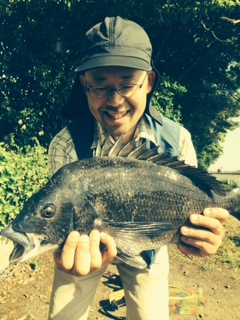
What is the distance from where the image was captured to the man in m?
3.05

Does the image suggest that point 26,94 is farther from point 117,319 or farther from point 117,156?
point 117,156

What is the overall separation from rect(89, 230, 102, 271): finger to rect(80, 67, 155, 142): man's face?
1138 millimetres

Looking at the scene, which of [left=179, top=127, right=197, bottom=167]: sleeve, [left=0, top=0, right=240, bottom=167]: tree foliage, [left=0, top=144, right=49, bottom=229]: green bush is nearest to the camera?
[left=179, top=127, right=197, bottom=167]: sleeve

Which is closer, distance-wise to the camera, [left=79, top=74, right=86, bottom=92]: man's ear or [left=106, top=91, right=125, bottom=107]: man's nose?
[left=106, top=91, right=125, bottom=107]: man's nose

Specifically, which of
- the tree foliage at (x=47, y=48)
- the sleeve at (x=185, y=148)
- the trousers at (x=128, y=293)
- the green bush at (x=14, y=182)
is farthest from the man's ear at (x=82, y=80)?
the tree foliage at (x=47, y=48)

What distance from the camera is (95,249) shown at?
282 cm

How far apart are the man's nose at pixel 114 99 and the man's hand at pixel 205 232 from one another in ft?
4.00

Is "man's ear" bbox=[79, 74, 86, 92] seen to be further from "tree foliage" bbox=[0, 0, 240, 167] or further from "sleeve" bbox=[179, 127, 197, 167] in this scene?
"tree foliage" bbox=[0, 0, 240, 167]

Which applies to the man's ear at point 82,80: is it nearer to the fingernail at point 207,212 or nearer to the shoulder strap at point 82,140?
the shoulder strap at point 82,140

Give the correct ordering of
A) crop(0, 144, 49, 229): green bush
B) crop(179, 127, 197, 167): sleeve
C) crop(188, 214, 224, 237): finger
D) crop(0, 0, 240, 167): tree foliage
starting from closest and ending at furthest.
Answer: crop(188, 214, 224, 237): finger < crop(179, 127, 197, 167): sleeve < crop(0, 144, 49, 229): green bush < crop(0, 0, 240, 167): tree foliage

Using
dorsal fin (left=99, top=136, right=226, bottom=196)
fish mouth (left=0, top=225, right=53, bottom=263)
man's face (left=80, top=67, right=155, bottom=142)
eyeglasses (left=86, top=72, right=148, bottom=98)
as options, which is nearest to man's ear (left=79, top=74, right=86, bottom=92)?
man's face (left=80, top=67, right=155, bottom=142)

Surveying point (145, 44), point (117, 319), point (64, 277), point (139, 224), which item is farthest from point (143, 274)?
point (117, 319)

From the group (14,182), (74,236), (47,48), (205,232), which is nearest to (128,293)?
(205,232)

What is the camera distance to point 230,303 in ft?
23.9
